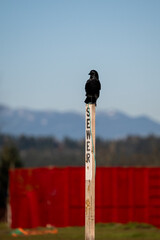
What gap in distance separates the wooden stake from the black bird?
0.57 feet

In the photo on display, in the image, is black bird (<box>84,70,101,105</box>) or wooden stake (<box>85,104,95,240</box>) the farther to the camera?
black bird (<box>84,70,101,105</box>)

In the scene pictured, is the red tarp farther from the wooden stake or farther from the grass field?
the wooden stake

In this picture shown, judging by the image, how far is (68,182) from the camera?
25.4 m

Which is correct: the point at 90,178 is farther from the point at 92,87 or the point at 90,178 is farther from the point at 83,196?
the point at 83,196

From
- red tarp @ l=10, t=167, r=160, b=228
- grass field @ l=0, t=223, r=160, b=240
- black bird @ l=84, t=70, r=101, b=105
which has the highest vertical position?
black bird @ l=84, t=70, r=101, b=105

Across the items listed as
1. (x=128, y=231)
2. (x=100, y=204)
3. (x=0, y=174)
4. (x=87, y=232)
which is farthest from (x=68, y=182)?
(x=0, y=174)

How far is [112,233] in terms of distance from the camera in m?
22.7

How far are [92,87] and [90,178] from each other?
151cm

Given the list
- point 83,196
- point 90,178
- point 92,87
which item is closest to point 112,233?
point 83,196

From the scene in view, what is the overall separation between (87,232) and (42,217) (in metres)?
14.5

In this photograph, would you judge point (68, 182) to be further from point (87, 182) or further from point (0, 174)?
point (0, 174)

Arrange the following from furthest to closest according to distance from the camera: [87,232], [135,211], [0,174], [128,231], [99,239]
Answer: [0,174], [135,211], [128,231], [99,239], [87,232]

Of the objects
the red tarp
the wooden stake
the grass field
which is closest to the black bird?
the wooden stake

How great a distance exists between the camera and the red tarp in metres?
24.5
